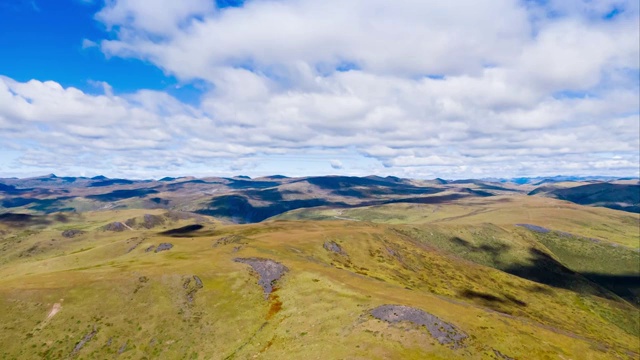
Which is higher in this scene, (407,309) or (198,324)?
(407,309)

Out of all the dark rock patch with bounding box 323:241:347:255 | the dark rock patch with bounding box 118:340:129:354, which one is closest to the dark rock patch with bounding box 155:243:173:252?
the dark rock patch with bounding box 323:241:347:255

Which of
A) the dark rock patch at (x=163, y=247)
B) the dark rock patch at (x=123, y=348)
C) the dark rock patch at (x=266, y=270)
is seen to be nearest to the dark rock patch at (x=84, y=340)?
the dark rock patch at (x=123, y=348)

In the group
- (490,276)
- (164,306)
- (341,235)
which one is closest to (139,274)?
(164,306)

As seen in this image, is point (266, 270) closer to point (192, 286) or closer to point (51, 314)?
point (192, 286)

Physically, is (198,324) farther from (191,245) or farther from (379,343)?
(191,245)

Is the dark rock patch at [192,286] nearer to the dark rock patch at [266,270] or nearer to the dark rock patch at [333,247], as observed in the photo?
the dark rock patch at [266,270]
